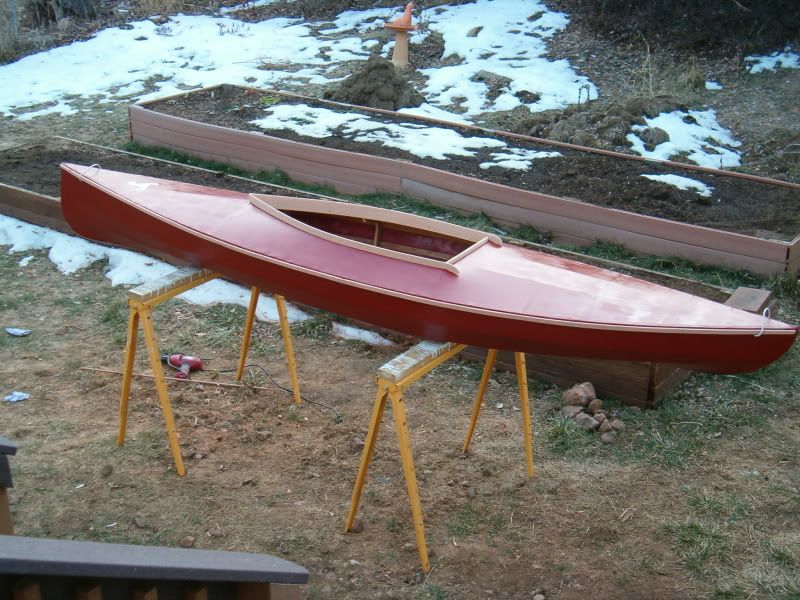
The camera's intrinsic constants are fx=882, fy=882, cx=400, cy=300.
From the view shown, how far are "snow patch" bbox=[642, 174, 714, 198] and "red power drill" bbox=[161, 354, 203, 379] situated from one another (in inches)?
159

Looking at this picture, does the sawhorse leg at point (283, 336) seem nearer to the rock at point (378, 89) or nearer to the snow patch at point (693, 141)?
the snow patch at point (693, 141)

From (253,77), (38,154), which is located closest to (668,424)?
(38,154)

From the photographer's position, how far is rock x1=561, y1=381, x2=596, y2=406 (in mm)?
4672

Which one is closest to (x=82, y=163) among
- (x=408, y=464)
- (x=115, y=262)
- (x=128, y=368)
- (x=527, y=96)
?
(x=115, y=262)

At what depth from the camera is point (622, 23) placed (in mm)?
12109

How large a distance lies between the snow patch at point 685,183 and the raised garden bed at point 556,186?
0.06 metres

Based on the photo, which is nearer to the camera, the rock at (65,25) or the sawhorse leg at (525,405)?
the sawhorse leg at (525,405)

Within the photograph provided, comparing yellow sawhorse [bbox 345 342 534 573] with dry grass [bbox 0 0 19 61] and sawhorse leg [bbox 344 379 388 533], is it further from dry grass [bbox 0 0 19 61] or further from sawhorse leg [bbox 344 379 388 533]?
dry grass [bbox 0 0 19 61]

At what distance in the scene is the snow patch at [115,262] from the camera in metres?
5.95

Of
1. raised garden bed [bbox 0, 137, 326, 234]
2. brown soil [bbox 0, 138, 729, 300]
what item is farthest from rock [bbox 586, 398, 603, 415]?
raised garden bed [bbox 0, 137, 326, 234]

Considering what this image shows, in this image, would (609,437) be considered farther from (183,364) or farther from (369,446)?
(183,364)

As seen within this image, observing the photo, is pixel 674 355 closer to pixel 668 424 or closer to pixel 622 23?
pixel 668 424

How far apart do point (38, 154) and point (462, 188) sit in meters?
4.04

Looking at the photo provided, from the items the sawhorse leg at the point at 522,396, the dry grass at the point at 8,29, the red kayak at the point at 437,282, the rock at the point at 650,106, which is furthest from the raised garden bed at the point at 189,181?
the dry grass at the point at 8,29
